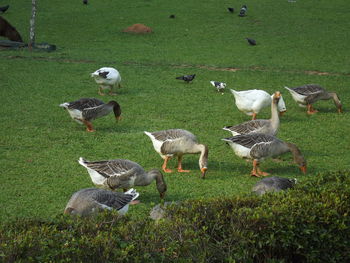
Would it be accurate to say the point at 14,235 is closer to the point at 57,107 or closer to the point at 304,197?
the point at 304,197

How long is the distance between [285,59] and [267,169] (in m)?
11.3

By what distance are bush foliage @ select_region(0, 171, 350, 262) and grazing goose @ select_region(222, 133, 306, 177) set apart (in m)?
3.15

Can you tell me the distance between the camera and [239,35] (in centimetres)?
2552

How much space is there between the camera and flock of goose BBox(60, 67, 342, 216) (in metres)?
7.71

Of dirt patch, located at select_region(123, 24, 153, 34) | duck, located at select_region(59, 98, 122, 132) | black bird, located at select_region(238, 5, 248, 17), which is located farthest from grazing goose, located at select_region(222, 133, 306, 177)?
black bird, located at select_region(238, 5, 248, 17)

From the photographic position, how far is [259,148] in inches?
400

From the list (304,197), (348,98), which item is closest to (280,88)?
(348,98)

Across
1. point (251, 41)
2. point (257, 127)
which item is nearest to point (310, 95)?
point (257, 127)

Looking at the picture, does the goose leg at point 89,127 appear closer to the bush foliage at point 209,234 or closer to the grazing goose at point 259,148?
the grazing goose at point 259,148

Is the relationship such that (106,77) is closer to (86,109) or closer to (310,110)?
(86,109)

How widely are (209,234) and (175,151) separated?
445 centimetres

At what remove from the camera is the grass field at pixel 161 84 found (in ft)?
33.2

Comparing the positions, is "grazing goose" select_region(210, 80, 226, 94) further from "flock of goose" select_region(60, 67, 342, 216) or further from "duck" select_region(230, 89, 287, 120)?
"duck" select_region(230, 89, 287, 120)

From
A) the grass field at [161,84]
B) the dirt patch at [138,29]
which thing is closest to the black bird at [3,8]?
the grass field at [161,84]
